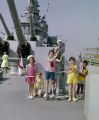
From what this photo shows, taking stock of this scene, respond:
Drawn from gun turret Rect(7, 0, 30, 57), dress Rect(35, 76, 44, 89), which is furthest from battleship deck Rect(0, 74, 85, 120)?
gun turret Rect(7, 0, 30, 57)

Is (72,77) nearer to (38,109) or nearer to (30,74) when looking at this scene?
(30,74)

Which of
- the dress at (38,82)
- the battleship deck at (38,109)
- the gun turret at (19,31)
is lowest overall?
the battleship deck at (38,109)

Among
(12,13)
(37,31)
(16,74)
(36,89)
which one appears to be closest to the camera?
(36,89)

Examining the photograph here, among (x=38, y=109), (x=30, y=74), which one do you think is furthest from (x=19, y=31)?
(x=38, y=109)

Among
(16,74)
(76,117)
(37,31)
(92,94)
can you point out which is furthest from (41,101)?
(37,31)

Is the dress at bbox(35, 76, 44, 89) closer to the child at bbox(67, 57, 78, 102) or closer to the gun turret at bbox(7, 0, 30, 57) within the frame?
the child at bbox(67, 57, 78, 102)

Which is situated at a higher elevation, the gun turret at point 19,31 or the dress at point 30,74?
the gun turret at point 19,31

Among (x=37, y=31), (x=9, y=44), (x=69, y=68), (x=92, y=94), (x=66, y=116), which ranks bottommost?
(x=66, y=116)

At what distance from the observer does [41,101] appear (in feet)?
13.0

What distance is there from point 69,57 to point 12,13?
2.93 m

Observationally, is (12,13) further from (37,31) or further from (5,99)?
(37,31)

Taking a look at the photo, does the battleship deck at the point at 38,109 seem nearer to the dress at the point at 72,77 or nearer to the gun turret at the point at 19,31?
the dress at the point at 72,77

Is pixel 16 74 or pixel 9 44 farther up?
pixel 9 44

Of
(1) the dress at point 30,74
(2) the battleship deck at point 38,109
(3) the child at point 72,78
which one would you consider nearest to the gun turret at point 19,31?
(1) the dress at point 30,74
